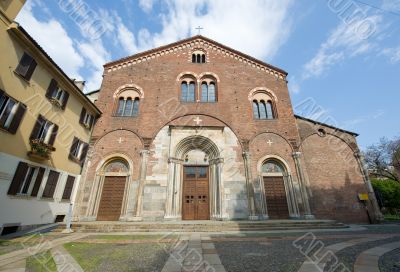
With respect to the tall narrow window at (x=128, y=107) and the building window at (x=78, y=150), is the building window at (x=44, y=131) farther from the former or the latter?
the tall narrow window at (x=128, y=107)

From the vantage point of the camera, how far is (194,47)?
1941 cm

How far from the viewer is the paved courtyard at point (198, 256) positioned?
475 centimetres

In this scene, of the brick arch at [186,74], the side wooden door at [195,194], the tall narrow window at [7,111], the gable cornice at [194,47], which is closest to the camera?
the tall narrow window at [7,111]

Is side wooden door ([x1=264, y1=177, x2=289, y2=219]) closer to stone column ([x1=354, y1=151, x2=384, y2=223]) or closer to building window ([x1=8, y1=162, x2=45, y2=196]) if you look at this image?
stone column ([x1=354, y1=151, x2=384, y2=223])

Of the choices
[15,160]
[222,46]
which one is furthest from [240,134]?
[15,160]

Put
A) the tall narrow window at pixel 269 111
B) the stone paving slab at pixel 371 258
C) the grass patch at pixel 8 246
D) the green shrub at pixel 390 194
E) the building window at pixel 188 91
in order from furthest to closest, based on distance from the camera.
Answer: the green shrub at pixel 390 194, the building window at pixel 188 91, the tall narrow window at pixel 269 111, the grass patch at pixel 8 246, the stone paving slab at pixel 371 258

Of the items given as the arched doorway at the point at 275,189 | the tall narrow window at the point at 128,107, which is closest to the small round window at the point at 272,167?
the arched doorway at the point at 275,189

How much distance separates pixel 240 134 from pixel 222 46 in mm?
9714

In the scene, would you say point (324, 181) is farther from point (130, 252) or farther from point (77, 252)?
point (77, 252)

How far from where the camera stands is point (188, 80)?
1784cm

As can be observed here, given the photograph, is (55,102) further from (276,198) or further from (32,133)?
(276,198)

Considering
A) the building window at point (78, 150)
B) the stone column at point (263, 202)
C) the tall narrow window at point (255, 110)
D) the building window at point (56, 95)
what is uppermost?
the tall narrow window at point (255, 110)

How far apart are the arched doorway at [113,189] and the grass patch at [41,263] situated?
7586 millimetres

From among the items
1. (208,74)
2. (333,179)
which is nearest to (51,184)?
(208,74)
